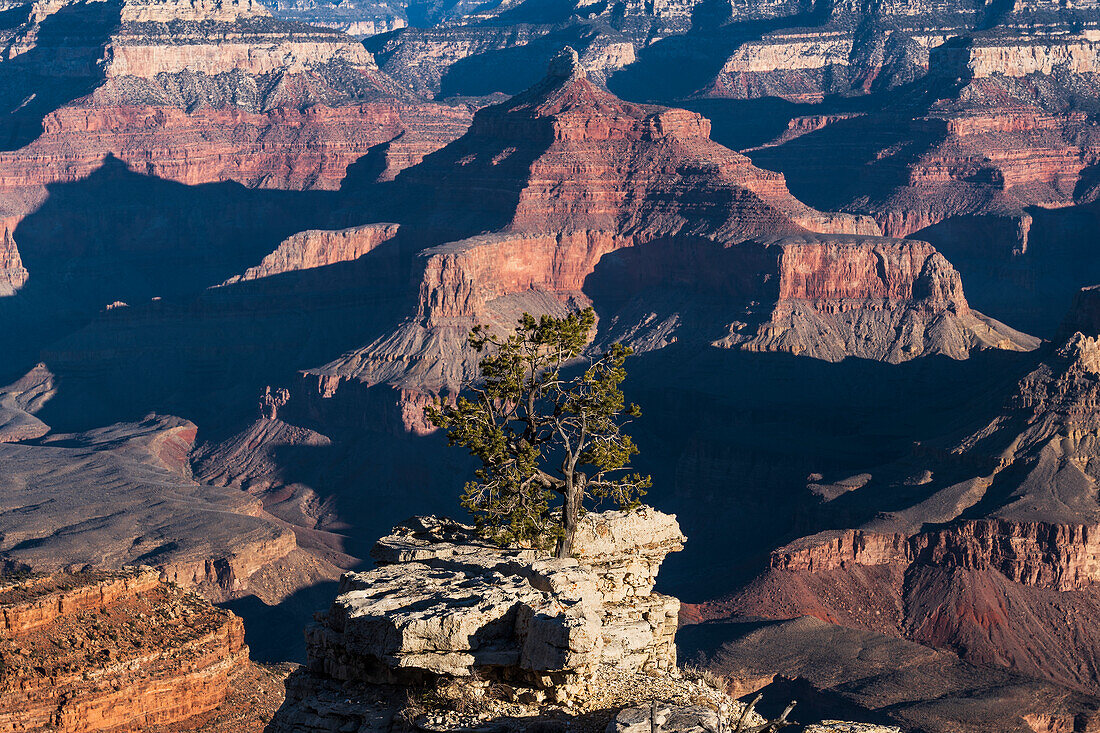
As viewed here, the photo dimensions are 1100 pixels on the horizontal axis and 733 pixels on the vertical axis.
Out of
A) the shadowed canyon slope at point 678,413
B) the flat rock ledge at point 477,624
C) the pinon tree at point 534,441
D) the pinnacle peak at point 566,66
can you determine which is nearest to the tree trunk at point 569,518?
the pinon tree at point 534,441

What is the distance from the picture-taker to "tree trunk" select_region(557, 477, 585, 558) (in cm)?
4172

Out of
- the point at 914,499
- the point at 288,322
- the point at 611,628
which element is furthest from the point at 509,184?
the point at 611,628

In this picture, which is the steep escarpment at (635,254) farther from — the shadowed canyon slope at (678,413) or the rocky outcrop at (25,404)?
the rocky outcrop at (25,404)

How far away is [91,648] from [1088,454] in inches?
2637

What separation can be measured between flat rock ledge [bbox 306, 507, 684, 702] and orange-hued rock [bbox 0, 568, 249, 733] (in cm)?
1687

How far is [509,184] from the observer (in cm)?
17512

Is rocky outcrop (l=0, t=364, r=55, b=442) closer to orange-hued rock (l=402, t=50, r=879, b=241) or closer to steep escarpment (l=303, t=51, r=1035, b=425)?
A: steep escarpment (l=303, t=51, r=1035, b=425)

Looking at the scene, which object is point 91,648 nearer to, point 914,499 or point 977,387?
point 914,499

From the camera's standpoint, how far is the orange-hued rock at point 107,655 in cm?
5403

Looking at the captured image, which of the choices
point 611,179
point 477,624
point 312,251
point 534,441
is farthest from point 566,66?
point 477,624

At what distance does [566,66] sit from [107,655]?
139363mm

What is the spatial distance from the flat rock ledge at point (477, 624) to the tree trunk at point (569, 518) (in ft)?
2.11

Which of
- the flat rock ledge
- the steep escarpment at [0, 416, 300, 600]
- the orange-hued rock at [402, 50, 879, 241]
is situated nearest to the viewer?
the flat rock ledge

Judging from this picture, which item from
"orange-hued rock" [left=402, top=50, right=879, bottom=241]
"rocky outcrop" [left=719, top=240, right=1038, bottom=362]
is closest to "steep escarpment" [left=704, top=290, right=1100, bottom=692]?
"rocky outcrop" [left=719, top=240, right=1038, bottom=362]
